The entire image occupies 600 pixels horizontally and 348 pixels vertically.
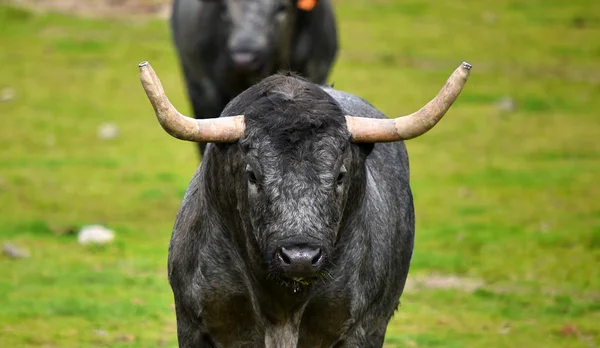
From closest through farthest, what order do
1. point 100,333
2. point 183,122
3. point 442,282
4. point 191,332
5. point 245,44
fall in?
point 183,122, point 191,332, point 100,333, point 442,282, point 245,44

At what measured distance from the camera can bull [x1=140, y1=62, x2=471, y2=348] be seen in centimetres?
603

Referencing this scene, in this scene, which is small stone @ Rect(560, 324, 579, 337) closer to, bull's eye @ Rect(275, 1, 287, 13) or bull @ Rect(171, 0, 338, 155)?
bull @ Rect(171, 0, 338, 155)

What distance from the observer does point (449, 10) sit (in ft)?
117

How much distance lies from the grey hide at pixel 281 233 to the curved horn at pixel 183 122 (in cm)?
7

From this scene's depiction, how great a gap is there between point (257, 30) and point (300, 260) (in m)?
8.38

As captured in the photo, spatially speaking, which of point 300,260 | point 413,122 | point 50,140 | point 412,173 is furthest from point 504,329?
point 50,140

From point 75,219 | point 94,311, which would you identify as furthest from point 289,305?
point 75,219

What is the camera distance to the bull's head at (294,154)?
19.4 ft

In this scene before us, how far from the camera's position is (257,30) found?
45.6ft

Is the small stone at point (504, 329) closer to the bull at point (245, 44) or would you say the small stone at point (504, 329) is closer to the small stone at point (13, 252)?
the bull at point (245, 44)

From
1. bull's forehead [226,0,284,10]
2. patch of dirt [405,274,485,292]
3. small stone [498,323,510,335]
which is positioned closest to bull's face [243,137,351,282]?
small stone [498,323,510,335]

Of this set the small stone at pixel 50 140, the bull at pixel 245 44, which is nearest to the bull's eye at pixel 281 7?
the bull at pixel 245 44

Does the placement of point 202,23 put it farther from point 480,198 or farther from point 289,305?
point 289,305

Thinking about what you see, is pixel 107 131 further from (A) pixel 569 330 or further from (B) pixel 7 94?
(A) pixel 569 330
